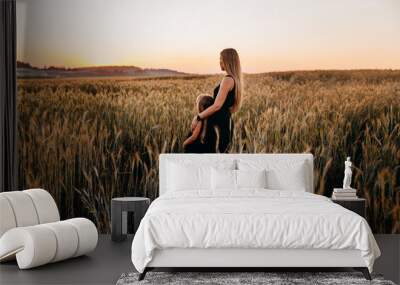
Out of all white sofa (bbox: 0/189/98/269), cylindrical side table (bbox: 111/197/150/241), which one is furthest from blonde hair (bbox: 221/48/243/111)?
white sofa (bbox: 0/189/98/269)

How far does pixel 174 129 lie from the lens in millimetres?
8672

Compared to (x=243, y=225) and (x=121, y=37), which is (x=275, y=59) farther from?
(x=243, y=225)

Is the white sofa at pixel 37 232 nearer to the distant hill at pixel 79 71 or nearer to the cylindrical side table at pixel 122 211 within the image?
the cylindrical side table at pixel 122 211

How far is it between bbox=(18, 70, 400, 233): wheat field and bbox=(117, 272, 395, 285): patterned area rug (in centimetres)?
263

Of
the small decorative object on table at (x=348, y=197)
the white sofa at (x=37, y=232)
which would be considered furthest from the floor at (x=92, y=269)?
the small decorative object on table at (x=348, y=197)

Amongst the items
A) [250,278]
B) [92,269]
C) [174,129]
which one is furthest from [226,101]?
[250,278]

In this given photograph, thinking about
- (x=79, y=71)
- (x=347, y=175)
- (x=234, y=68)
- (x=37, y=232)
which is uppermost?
(x=234, y=68)

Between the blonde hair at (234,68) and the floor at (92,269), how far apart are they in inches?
96.6

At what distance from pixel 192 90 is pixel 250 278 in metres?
3.43

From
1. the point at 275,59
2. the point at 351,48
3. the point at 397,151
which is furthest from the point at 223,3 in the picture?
the point at 397,151

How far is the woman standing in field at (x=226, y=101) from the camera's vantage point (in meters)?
8.63

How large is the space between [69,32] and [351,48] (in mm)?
3585

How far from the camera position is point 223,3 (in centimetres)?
864

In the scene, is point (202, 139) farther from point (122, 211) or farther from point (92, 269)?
point (92, 269)
